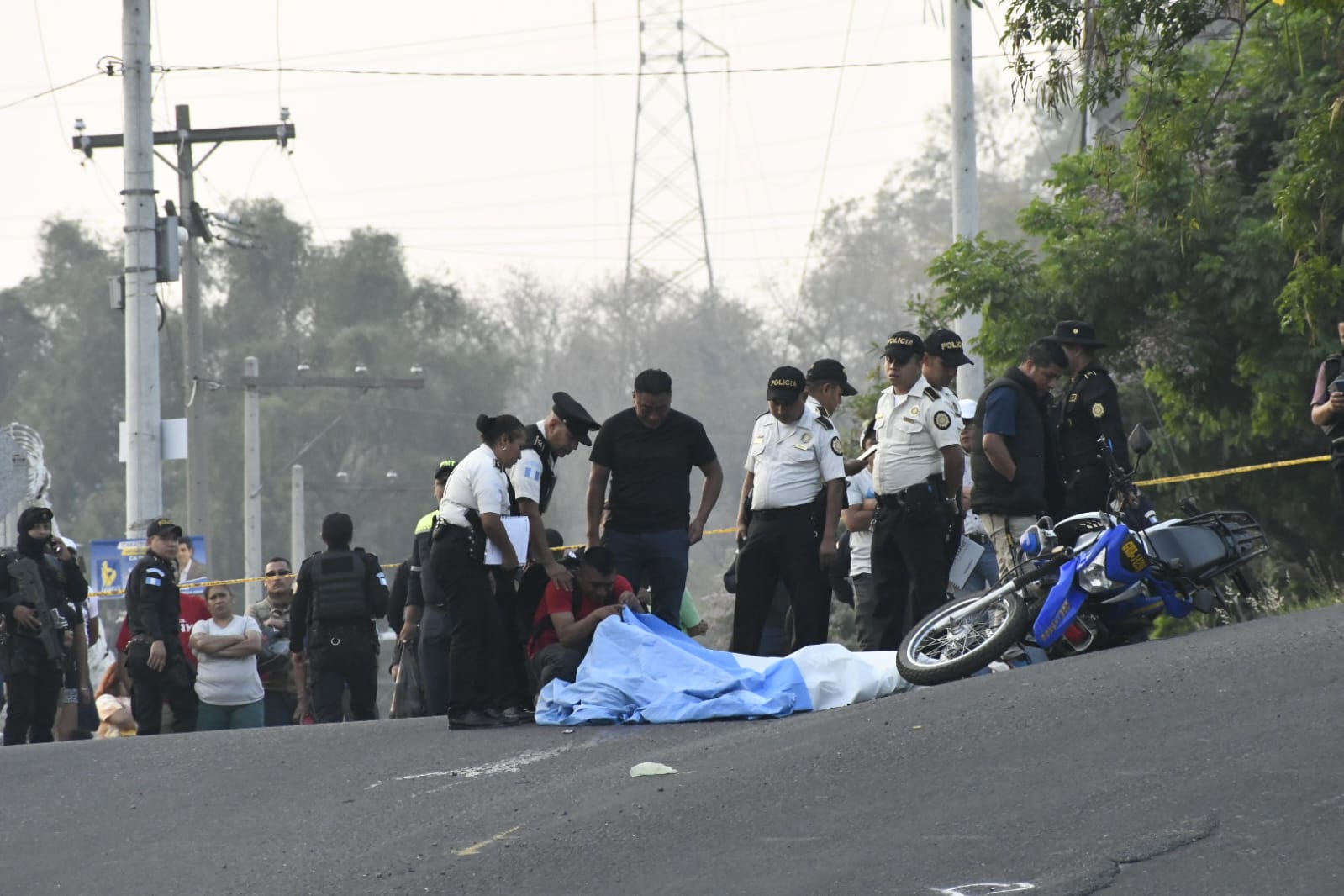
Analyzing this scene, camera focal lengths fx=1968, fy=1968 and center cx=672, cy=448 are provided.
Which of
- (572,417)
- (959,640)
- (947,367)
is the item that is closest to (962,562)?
(947,367)

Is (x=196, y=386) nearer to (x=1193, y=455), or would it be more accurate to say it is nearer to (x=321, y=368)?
(x=1193, y=455)

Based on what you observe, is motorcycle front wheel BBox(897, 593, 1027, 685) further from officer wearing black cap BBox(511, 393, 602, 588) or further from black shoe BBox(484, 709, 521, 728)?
black shoe BBox(484, 709, 521, 728)

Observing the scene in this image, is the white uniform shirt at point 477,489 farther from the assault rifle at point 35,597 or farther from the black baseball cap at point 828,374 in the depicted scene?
the assault rifle at point 35,597

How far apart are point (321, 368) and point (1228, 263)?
44.8 meters

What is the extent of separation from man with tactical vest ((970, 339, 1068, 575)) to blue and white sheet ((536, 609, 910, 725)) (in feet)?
3.74

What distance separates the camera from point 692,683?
10438 mm

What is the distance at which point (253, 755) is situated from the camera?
33.8 ft

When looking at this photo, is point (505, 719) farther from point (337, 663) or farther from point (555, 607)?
point (337, 663)

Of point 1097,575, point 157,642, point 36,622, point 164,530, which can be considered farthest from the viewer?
point 164,530

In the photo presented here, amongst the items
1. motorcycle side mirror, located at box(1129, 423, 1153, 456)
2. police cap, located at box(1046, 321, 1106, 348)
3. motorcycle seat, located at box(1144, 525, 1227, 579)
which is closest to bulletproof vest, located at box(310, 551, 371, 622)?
police cap, located at box(1046, 321, 1106, 348)

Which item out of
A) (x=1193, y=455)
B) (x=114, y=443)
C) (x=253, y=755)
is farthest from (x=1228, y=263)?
(x=114, y=443)

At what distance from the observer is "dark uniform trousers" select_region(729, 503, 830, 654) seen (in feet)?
36.6

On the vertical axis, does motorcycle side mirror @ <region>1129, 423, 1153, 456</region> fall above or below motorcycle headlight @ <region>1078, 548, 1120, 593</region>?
above

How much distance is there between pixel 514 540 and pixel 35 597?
3881 mm
